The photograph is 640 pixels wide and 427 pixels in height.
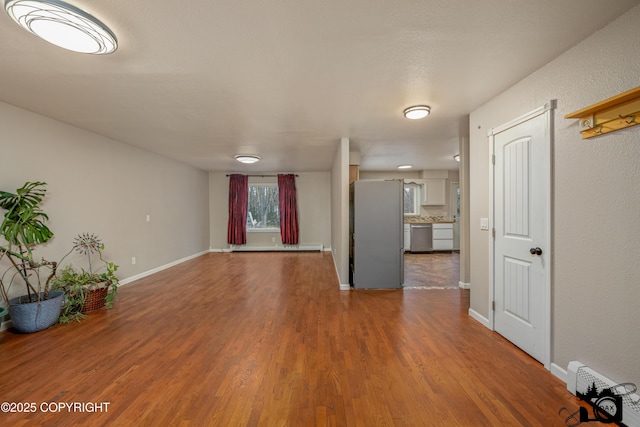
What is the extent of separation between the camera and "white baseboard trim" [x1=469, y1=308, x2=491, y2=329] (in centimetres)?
274

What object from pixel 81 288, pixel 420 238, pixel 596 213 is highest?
pixel 596 213

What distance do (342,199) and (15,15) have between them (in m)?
3.62

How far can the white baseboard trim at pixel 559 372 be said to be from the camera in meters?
1.85

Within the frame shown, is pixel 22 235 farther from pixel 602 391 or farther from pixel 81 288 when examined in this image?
pixel 602 391

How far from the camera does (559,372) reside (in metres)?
1.90

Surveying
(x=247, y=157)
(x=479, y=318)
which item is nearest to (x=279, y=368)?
(x=479, y=318)

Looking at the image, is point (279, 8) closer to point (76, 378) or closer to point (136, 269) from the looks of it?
point (76, 378)

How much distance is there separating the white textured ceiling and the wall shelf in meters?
0.53

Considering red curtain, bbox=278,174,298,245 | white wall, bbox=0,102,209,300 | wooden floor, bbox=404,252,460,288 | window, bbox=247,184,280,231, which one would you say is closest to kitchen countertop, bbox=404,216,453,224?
wooden floor, bbox=404,252,460,288

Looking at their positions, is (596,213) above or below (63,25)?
below

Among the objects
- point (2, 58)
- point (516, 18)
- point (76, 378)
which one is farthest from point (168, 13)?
point (76, 378)

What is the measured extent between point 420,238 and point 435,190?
149 cm

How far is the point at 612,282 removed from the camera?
1.57 m

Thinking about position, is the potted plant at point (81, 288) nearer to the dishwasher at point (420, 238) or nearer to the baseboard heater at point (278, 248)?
the baseboard heater at point (278, 248)
